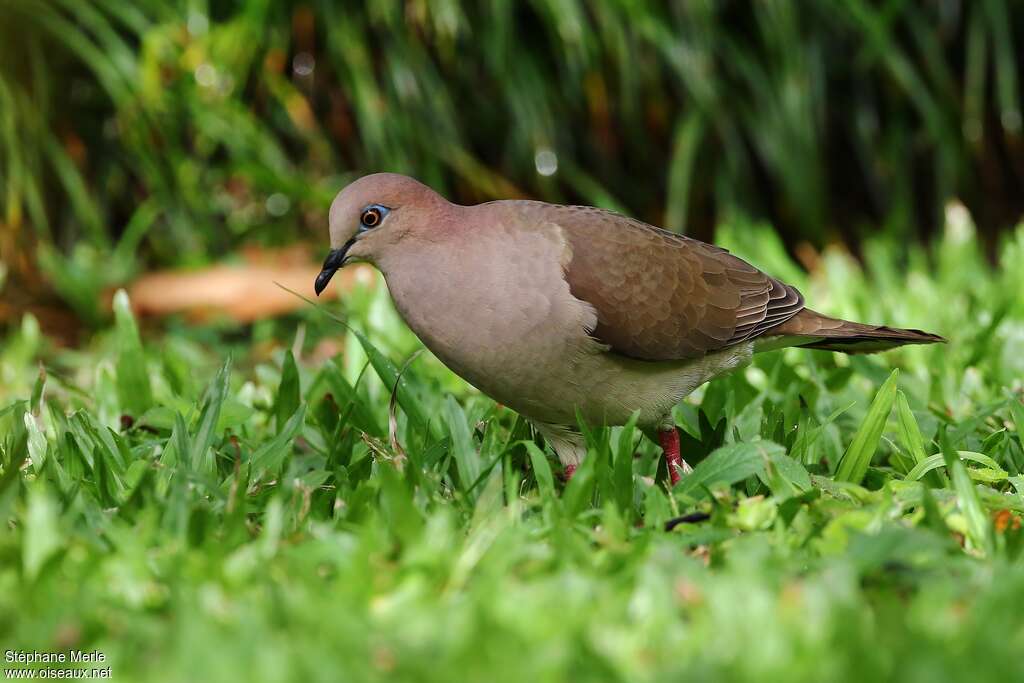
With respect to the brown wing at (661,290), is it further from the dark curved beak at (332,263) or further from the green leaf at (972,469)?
the green leaf at (972,469)

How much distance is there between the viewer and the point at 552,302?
3369 millimetres

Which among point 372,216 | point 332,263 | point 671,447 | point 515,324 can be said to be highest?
point 372,216

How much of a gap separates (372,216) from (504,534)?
4.00ft

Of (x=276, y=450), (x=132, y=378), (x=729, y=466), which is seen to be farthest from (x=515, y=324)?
(x=132, y=378)

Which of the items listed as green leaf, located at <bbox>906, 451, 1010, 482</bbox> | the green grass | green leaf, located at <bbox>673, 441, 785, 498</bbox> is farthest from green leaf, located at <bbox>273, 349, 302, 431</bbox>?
green leaf, located at <bbox>906, 451, 1010, 482</bbox>

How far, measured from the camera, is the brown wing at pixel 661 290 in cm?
348

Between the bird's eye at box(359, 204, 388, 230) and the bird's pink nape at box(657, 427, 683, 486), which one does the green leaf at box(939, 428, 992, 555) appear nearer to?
the bird's pink nape at box(657, 427, 683, 486)

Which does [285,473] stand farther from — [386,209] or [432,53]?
[432,53]

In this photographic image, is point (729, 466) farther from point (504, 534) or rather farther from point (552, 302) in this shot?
point (504, 534)

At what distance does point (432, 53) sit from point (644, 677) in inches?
220

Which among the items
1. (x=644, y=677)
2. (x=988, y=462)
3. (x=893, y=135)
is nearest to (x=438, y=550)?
(x=644, y=677)

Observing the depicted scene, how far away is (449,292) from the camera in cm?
336

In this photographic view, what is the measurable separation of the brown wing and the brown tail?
0.05 meters

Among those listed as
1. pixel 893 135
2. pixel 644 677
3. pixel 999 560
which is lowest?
pixel 893 135
